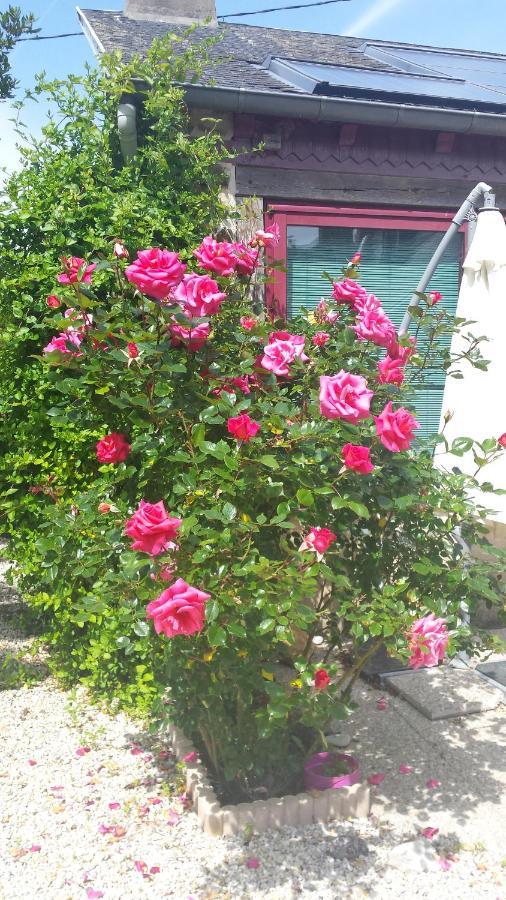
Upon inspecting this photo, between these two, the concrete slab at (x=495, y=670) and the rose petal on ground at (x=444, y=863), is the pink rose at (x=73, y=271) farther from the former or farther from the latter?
the concrete slab at (x=495, y=670)

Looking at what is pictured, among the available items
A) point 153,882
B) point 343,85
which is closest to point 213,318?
point 153,882

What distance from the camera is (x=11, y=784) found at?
10.4ft

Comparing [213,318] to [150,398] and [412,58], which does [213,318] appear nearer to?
[150,398]

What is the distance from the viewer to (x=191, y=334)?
2.46 meters

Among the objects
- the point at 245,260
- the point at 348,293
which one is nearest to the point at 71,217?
the point at 245,260

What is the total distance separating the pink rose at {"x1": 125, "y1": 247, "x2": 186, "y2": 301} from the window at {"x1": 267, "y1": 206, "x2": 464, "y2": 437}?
110 inches

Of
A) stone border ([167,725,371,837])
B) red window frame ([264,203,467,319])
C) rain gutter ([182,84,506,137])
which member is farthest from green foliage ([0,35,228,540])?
stone border ([167,725,371,837])

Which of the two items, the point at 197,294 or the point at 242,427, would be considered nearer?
the point at 242,427

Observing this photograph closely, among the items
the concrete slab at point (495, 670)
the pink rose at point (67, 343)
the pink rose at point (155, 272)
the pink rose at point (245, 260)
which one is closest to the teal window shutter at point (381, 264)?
the concrete slab at point (495, 670)

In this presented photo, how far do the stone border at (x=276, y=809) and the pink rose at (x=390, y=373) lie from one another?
153 cm

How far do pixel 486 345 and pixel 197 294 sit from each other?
205 cm

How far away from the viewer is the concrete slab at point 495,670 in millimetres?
4109

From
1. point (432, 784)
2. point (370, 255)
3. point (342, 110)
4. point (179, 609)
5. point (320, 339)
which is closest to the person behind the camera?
point (179, 609)

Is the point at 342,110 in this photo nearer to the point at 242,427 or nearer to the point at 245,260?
the point at 245,260
